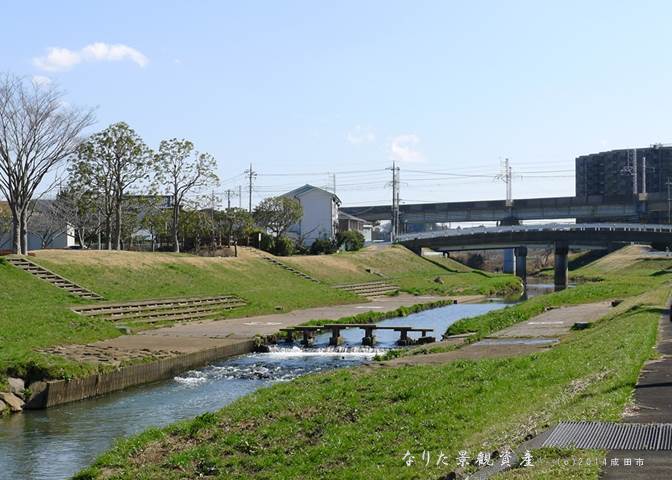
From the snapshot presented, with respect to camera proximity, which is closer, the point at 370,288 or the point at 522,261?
the point at 370,288

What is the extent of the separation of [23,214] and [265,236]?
30.7m

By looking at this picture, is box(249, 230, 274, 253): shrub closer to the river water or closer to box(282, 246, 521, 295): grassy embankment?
box(282, 246, 521, 295): grassy embankment

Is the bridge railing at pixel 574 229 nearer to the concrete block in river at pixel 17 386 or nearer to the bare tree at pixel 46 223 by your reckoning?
the bare tree at pixel 46 223

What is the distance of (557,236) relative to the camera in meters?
86.7

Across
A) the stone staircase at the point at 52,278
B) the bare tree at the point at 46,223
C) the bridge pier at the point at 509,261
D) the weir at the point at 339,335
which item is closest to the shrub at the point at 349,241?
the bare tree at the point at 46,223

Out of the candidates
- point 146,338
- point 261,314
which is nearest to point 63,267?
point 261,314

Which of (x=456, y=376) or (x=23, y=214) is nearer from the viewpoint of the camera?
(x=456, y=376)

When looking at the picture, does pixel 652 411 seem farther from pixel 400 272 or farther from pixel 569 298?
pixel 400 272

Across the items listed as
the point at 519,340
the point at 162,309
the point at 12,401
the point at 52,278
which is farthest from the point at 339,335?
the point at 12,401

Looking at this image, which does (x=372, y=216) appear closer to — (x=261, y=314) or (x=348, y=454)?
(x=261, y=314)

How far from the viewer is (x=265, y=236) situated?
7281 cm

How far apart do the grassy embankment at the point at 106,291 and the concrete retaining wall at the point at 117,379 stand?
37 cm

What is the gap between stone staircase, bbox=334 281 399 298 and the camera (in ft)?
191

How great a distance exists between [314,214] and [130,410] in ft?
264
